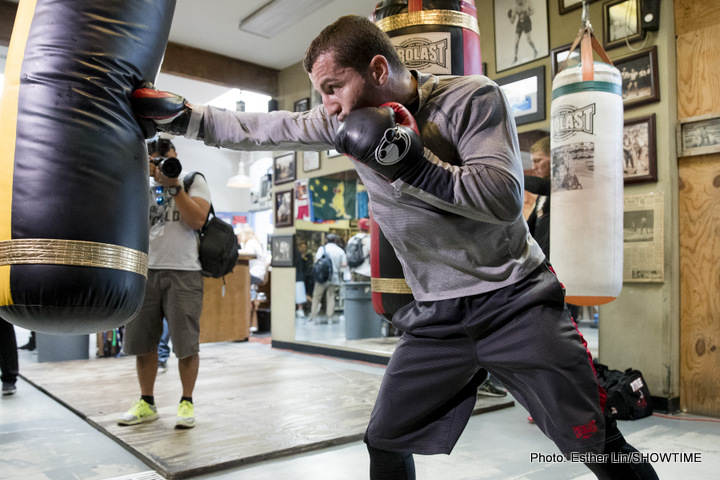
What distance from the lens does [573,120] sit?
2.79 metres

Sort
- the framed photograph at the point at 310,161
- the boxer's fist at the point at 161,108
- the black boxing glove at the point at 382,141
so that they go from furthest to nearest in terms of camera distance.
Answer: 1. the framed photograph at the point at 310,161
2. the boxer's fist at the point at 161,108
3. the black boxing glove at the point at 382,141

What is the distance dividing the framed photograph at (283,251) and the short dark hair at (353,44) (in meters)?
5.24

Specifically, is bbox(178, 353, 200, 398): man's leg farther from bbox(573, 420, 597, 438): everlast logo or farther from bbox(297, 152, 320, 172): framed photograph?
bbox(297, 152, 320, 172): framed photograph

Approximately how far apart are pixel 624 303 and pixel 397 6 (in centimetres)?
247

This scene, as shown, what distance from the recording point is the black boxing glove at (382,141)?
114 centimetres

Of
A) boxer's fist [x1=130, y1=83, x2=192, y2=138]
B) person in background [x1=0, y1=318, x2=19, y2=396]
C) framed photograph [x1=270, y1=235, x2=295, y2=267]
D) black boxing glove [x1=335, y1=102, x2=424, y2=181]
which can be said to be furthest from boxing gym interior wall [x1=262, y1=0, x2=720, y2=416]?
person in background [x1=0, y1=318, x2=19, y2=396]

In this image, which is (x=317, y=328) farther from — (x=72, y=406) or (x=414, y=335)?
(x=414, y=335)

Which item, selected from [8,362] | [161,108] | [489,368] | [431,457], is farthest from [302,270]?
[489,368]

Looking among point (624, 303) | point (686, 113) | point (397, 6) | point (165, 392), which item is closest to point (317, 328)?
point (165, 392)

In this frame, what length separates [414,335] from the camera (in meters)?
1.48

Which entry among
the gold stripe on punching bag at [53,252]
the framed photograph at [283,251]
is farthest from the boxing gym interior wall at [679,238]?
the framed photograph at [283,251]

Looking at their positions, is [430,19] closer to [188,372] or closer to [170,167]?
[170,167]

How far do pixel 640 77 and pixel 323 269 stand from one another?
386 centimetres

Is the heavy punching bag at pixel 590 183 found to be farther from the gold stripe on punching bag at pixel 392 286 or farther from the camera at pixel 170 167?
the camera at pixel 170 167
